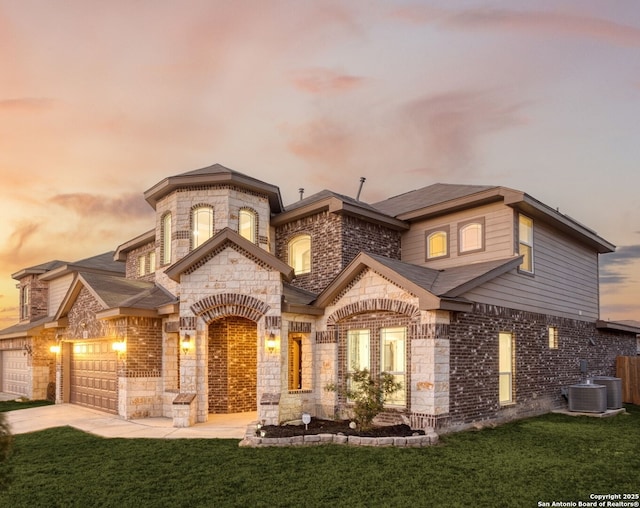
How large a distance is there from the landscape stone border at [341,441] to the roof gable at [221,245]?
163 inches

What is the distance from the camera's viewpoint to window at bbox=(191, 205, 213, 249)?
16359mm

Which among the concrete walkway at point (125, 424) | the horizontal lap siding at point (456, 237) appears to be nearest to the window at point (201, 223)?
the concrete walkway at point (125, 424)

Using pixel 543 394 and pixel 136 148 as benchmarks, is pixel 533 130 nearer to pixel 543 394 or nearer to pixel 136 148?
pixel 543 394

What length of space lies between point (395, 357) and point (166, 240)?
8713mm

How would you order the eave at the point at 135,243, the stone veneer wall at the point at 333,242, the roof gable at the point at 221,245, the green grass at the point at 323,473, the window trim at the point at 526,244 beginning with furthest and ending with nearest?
the eave at the point at 135,243
the stone veneer wall at the point at 333,242
the window trim at the point at 526,244
the roof gable at the point at 221,245
the green grass at the point at 323,473

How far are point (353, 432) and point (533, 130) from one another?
12122mm

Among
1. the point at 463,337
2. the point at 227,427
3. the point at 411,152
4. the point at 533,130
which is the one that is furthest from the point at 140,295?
the point at 533,130

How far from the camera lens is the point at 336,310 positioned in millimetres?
13633

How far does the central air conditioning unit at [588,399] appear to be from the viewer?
15062 mm

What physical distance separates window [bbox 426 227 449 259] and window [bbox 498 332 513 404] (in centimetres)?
322

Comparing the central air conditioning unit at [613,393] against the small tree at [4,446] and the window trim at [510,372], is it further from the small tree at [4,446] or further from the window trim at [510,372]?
the small tree at [4,446]

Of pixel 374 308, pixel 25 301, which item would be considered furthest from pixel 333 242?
pixel 25 301

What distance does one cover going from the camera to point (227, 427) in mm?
12445

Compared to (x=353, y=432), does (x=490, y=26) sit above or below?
above
